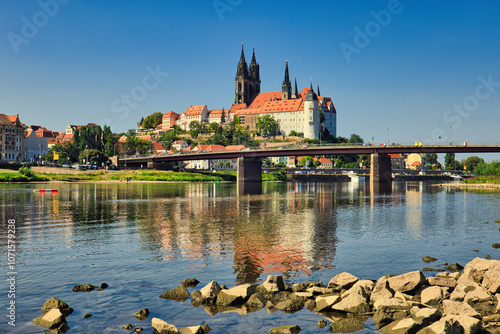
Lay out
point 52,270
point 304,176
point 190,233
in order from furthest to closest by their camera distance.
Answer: point 304,176, point 190,233, point 52,270

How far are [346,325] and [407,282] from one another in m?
3.92

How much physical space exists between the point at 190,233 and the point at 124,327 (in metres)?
18.4

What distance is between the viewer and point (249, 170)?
13475 centimetres

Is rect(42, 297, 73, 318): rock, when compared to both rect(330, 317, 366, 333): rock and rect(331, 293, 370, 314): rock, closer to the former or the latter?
rect(330, 317, 366, 333): rock

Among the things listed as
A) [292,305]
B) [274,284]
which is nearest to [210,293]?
[274,284]

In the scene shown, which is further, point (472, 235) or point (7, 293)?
point (472, 235)

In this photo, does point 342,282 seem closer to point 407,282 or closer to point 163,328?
point 407,282

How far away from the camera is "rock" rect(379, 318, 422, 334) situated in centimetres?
1390

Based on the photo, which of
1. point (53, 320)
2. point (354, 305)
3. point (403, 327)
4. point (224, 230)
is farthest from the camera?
point (224, 230)

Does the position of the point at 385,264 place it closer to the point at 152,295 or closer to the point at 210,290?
the point at 210,290

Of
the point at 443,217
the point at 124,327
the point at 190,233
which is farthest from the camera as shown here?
the point at 443,217

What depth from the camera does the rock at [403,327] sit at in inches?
547

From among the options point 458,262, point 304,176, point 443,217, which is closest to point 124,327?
point 458,262

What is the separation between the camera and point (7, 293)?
1758 cm
